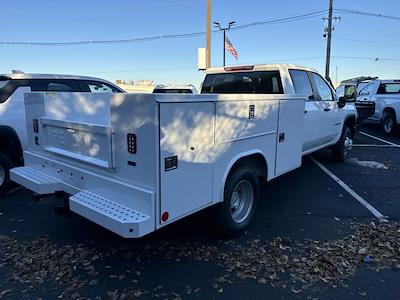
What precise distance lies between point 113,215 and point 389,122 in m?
13.0

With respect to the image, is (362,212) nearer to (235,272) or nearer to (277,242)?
(277,242)

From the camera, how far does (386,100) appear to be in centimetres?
1349

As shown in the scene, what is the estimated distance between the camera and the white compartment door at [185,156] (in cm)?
295

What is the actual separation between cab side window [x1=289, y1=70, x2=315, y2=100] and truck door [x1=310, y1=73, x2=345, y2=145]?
313 millimetres

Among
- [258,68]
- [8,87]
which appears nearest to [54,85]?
[8,87]

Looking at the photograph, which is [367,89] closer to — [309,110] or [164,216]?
[309,110]

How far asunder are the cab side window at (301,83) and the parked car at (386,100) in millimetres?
8141

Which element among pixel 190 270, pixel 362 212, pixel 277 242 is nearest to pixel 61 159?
pixel 190 270

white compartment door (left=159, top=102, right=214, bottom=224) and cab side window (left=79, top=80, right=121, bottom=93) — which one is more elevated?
cab side window (left=79, top=80, right=121, bottom=93)

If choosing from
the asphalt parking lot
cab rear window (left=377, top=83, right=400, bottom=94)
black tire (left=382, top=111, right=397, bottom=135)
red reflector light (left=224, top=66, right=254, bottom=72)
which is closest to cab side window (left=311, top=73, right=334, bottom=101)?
red reflector light (left=224, top=66, right=254, bottom=72)

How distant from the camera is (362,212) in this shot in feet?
16.9

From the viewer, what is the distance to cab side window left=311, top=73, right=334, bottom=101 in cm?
666

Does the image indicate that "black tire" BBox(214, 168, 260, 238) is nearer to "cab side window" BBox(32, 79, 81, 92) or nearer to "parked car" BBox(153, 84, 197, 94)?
"cab side window" BBox(32, 79, 81, 92)

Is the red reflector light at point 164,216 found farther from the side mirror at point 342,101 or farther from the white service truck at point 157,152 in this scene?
the side mirror at point 342,101
